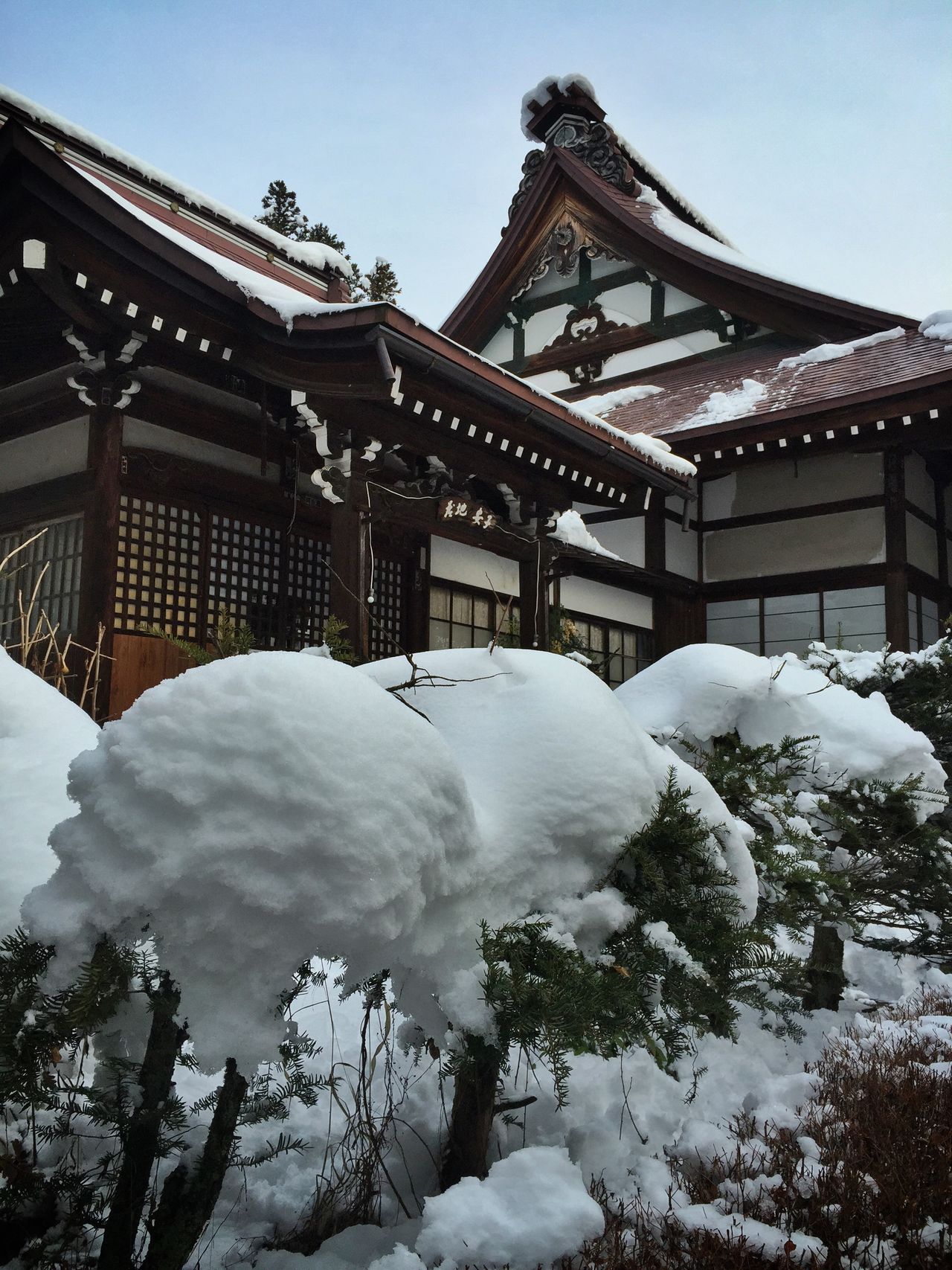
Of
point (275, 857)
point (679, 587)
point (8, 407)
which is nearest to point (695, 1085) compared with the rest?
point (275, 857)

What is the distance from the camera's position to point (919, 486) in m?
10.3

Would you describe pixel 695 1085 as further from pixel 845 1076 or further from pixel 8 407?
pixel 8 407

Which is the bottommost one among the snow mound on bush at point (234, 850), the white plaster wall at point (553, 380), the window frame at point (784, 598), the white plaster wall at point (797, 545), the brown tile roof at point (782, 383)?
the snow mound on bush at point (234, 850)

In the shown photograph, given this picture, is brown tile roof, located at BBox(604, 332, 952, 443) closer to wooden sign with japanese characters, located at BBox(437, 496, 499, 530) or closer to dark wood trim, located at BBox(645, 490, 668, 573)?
dark wood trim, located at BBox(645, 490, 668, 573)

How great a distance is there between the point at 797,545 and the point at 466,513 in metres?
4.57

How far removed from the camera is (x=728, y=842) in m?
2.21

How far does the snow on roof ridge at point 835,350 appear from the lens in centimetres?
1027

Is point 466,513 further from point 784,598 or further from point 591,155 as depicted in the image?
point 591,155

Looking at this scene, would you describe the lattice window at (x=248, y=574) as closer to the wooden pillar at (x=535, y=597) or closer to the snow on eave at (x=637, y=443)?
the snow on eave at (x=637, y=443)

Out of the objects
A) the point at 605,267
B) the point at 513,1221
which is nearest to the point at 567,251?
the point at 605,267

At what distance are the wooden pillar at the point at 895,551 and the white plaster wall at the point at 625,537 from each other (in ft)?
8.85

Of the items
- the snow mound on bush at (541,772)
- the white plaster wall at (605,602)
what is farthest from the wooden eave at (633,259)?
the snow mound on bush at (541,772)

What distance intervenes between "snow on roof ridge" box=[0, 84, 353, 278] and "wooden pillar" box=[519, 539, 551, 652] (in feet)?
14.5

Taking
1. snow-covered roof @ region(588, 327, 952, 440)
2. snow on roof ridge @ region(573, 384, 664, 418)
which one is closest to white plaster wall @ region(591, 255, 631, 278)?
snow-covered roof @ region(588, 327, 952, 440)
